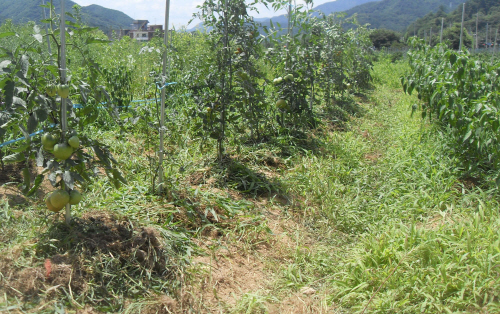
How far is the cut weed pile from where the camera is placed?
6.30ft

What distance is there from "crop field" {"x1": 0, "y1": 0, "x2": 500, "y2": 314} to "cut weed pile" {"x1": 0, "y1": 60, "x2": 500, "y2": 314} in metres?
0.01

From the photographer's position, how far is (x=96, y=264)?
194 centimetres

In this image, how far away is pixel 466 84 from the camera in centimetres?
413

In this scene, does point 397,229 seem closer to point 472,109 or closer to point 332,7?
point 472,109

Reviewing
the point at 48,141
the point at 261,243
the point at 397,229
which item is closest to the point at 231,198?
the point at 261,243

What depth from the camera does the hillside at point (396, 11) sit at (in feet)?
276

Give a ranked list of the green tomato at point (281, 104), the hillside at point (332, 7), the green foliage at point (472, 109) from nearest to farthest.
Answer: the green foliage at point (472, 109) → the green tomato at point (281, 104) → the hillside at point (332, 7)

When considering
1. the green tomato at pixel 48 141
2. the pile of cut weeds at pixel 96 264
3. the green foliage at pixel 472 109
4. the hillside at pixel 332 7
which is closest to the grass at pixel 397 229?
the green foliage at pixel 472 109

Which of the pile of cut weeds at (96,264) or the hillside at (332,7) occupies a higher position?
the hillside at (332,7)

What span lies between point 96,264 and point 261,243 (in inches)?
44.6

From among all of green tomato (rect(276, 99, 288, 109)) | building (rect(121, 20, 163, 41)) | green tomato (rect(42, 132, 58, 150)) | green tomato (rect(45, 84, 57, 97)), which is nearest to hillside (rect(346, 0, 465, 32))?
building (rect(121, 20, 163, 41))

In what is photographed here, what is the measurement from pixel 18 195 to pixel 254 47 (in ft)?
7.59

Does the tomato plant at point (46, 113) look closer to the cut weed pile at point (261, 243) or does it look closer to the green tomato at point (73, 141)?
the green tomato at point (73, 141)

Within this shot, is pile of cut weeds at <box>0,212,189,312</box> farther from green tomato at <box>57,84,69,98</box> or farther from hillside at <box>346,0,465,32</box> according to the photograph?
hillside at <box>346,0,465,32</box>
